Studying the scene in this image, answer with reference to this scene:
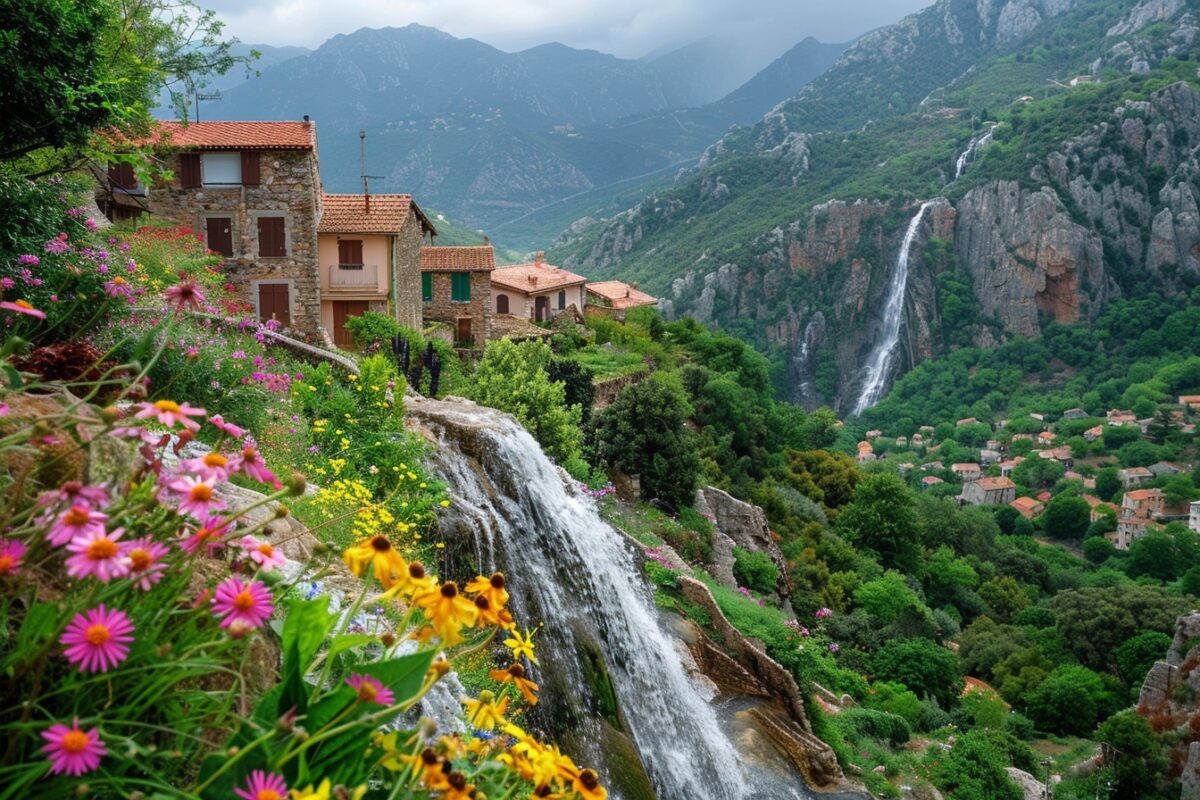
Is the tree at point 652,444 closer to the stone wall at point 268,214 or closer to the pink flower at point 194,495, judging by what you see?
the stone wall at point 268,214

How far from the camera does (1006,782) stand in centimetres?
1534

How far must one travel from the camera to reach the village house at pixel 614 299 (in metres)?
44.2

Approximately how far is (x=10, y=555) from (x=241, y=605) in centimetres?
48

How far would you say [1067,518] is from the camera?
5934 centimetres

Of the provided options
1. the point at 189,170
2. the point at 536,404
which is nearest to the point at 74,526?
the point at 536,404

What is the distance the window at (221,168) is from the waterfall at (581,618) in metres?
11.4

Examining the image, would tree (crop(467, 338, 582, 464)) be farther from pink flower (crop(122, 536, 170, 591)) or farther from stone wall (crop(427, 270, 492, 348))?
stone wall (crop(427, 270, 492, 348))

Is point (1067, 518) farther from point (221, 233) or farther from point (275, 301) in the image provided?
point (221, 233)

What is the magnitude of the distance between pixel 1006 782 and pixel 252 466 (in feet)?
54.7

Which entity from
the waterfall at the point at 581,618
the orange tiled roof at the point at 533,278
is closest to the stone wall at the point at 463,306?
the orange tiled roof at the point at 533,278

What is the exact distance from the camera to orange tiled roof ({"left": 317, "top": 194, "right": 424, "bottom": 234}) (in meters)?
22.0

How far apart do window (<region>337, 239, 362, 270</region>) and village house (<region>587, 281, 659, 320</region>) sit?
22165mm

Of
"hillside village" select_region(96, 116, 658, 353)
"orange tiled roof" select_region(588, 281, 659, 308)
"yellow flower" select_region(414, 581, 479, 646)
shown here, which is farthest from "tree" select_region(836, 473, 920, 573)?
"yellow flower" select_region(414, 581, 479, 646)

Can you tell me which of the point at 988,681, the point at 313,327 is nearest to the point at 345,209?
the point at 313,327
